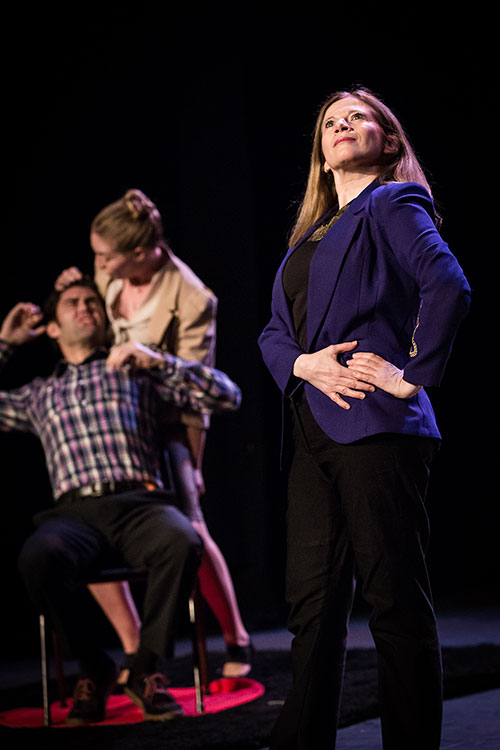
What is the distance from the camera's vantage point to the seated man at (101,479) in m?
2.59

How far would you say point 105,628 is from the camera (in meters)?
4.46

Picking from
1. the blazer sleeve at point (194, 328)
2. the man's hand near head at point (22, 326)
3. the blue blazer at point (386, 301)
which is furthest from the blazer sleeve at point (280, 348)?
the man's hand near head at point (22, 326)

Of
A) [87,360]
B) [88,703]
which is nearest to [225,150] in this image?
[87,360]

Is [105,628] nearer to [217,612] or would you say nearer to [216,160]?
[217,612]

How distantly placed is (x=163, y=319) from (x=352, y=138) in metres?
1.55

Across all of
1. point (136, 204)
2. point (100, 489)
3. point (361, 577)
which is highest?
point (136, 204)

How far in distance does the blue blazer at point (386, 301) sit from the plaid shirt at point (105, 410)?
1.20 meters

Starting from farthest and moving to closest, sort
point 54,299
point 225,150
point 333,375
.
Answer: point 225,150 < point 54,299 < point 333,375

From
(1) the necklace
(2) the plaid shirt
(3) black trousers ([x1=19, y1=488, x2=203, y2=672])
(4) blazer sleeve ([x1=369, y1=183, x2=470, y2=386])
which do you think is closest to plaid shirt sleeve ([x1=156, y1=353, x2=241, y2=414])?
(2) the plaid shirt

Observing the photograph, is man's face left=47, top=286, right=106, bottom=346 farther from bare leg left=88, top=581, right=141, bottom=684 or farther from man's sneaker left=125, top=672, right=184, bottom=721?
man's sneaker left=125, top=672, right=184, bottom=721

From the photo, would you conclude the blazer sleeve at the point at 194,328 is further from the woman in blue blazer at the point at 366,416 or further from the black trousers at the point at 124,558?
the woman in blue blazer at the point at 366,416

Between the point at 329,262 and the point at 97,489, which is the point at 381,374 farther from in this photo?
the point at 97,489

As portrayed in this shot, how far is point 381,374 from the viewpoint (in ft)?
5.35

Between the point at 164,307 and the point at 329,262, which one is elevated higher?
the point at 329,262
